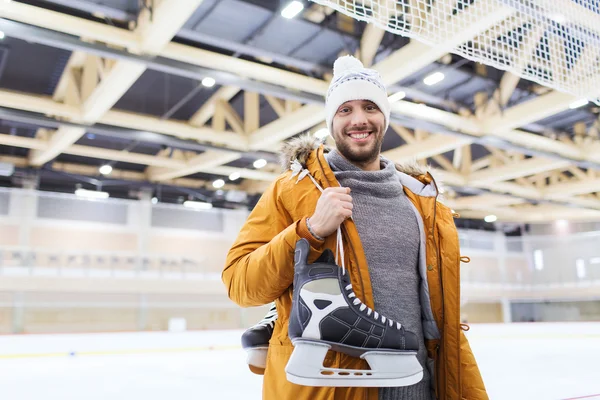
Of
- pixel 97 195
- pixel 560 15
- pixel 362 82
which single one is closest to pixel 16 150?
pixel 97 195

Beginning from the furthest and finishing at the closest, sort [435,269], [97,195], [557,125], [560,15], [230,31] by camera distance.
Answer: [97,195] → [557,125] → [230,31] → [560,15] → [435,269]

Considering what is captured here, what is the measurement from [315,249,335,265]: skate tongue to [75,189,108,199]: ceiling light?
49.9 feet

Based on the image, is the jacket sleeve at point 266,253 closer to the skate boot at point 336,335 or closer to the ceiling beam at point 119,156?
the skate boot at point 336,335

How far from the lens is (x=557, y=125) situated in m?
12.6

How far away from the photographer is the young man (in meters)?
1.39

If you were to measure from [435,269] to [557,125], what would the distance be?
40.9 ft

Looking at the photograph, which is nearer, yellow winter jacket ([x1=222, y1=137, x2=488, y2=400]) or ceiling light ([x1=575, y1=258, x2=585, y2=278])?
yellow winter jacket ([x1=222, y1=137, x2=488, y2=400])

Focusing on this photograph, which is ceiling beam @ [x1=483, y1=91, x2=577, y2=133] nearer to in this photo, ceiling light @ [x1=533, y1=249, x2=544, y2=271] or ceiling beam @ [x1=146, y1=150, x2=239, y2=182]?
ceiling beam @ [x1=146, y1=150, x2=239, y2=182]

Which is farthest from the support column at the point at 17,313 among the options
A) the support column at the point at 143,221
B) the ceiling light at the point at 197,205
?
the ceiling light at the point at 197,205

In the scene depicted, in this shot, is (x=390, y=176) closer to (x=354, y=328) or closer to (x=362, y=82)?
(x=362, y=82)

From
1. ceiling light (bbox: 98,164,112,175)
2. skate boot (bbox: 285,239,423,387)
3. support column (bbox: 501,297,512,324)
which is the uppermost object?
ceiling light (bbox: 98,164,112,175)

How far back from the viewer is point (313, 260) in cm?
138

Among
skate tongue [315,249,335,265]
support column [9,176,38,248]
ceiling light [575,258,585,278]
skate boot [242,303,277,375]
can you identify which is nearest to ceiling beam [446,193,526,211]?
ceiling light [575,258,585,278]

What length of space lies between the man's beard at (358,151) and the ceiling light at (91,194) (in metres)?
15.0
